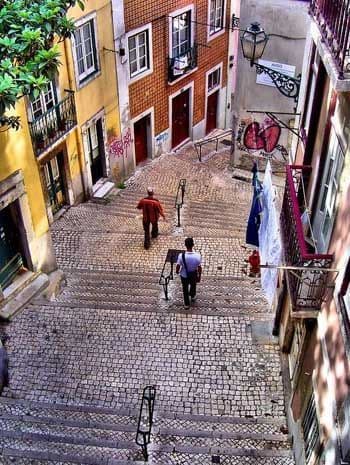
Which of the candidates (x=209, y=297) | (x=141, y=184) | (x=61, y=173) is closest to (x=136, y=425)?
(x=209, y=297)

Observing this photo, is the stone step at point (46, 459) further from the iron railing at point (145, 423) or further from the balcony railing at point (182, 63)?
the balcony railing at point (182, 63)

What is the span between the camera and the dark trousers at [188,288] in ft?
37.0

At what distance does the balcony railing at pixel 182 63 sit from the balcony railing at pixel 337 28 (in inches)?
448

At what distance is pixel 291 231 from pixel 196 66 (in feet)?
44.5

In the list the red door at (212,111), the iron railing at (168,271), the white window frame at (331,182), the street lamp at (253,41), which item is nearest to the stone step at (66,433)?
the iron railing at (168,271)

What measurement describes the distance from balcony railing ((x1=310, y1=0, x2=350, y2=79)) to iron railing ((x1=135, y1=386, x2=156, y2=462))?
553 cm

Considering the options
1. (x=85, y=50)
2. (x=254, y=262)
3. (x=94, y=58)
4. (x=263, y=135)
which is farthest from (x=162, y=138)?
(x=254, y=262)

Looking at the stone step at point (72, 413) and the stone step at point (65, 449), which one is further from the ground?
the stone step at point (65, 449)

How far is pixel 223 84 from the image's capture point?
23.3 m

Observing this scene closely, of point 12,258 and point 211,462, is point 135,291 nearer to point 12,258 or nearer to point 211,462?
point 12,258

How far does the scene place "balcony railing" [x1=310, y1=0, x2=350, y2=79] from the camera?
20.6 ft

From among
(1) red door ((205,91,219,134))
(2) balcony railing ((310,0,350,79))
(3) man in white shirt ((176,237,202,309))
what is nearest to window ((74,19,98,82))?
(3) man in white shirt ((176,237,202,309))

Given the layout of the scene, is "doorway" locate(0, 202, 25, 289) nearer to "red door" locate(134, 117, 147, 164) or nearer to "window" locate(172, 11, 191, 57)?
"red door" locate(134, 117, 147, 164)

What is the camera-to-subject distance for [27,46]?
754cm
